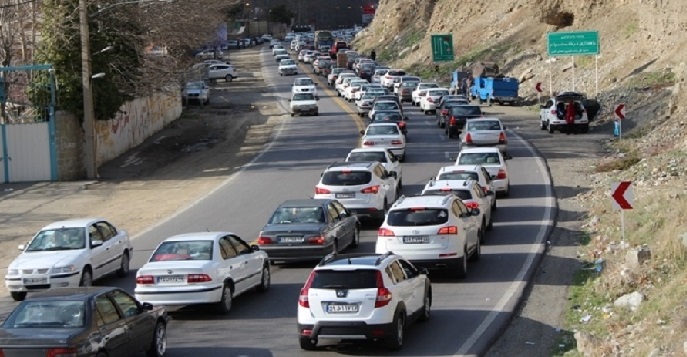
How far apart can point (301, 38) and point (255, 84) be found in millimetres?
69268

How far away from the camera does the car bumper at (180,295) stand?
62.8ft

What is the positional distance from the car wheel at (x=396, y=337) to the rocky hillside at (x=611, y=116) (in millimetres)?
2402

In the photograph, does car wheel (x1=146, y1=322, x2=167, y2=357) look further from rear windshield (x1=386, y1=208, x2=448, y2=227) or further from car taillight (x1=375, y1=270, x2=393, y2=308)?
rear windshield (x1=386, y1=208, x2=448, y2=227)

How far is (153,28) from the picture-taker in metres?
55.3

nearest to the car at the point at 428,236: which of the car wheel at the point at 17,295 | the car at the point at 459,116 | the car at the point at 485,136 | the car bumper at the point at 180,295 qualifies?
the car bumper at the point at 180,295

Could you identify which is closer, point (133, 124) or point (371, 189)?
point (371, 189)

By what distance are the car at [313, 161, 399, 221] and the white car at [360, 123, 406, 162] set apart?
1222cm

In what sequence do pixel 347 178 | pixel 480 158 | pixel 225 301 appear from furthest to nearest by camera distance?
pixel 480 158 → pixel 347 178 → pixel 225 301

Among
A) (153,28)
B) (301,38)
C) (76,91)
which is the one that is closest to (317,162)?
(76,91)

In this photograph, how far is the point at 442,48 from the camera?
9262 cm

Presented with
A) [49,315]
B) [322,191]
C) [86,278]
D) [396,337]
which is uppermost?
[49,315]

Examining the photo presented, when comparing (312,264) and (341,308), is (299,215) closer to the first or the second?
(312,264)

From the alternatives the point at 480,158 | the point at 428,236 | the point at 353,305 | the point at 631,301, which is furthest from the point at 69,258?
the point at 480,158

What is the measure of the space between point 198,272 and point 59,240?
4.91 m
